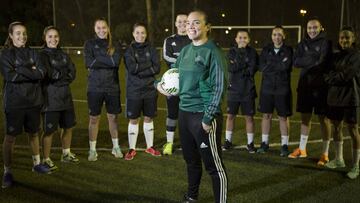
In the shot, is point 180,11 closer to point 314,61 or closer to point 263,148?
point 263,148

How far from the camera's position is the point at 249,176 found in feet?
20.1

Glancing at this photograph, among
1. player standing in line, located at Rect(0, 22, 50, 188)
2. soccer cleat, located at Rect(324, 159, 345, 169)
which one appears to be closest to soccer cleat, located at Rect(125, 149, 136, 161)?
player standing in line, located at Rect(0, 22, 50, 188)

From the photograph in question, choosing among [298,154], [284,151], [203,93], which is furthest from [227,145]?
[203,93]

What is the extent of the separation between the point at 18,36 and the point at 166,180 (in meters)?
2.62

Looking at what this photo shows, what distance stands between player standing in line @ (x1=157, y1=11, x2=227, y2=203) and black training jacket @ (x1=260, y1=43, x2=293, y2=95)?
2.66 meters

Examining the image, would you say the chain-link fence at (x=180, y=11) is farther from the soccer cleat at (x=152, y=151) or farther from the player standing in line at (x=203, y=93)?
the player standing in line at (x=203, y=93)

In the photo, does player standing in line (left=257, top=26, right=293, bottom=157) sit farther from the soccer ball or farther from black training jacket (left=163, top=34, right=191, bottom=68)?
the soccer ball

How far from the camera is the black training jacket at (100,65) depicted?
261 inches

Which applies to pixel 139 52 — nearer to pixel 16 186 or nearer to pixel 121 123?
pixel 16 186

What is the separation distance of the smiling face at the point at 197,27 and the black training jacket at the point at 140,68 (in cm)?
242

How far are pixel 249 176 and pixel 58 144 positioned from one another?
11.7ft

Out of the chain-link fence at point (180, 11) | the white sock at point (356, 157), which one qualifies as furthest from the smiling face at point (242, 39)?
the chain-link fence at point (180, 11)

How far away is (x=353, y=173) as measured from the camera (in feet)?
19.8

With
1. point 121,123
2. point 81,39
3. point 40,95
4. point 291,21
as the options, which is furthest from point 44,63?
point 81,39
